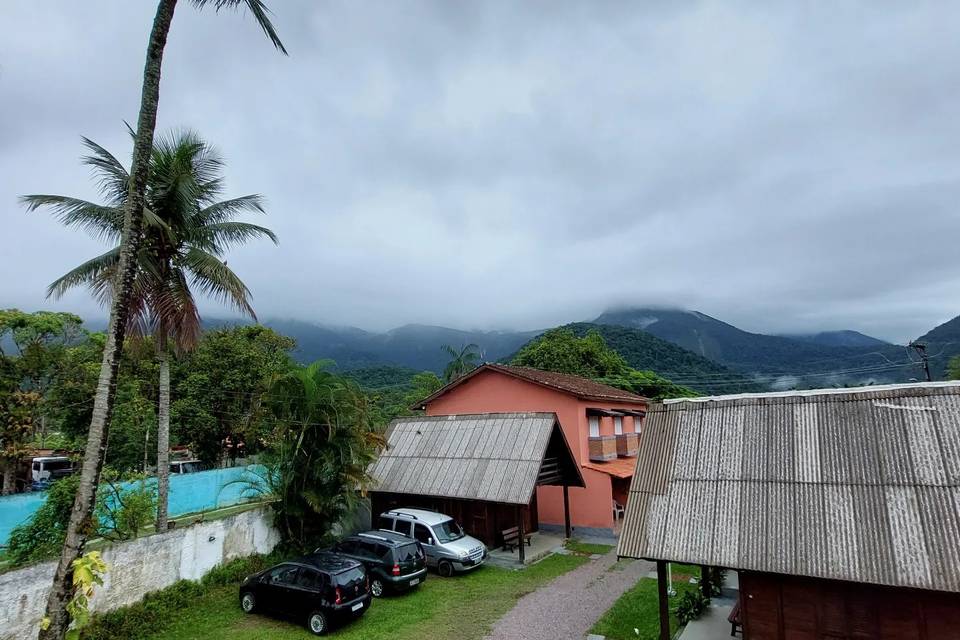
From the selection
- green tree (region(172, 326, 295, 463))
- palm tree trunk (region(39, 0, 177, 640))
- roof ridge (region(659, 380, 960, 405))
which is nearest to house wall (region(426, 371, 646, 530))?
roof ridge (region(659, 380, 960, 405))

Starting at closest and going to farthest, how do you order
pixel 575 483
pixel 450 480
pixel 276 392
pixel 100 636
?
pixel 100 636
pixel 276 392
pixel 450 480
pixel 575 483

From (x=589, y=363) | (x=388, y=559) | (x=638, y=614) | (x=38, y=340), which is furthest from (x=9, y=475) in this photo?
(x=589, y=363)

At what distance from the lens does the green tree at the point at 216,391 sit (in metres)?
33.6

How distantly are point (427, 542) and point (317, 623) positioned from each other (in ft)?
17.4

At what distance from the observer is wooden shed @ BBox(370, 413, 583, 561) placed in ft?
58.5

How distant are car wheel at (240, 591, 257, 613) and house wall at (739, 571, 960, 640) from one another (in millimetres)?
11268

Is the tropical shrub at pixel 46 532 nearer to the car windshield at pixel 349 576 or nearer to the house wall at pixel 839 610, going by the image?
the car windshield at pixel 349 576

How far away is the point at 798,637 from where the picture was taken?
29.3 ft

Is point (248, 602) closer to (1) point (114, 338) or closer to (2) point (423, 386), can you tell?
(1) point (114, 338)

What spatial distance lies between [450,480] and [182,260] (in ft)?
37.7

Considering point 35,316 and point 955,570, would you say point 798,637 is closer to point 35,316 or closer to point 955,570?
point 955,570

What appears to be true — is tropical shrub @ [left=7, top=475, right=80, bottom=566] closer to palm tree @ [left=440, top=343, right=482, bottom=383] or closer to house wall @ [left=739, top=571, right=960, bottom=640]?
house wall @ [left=739, top=571, right=960, bottom=640]

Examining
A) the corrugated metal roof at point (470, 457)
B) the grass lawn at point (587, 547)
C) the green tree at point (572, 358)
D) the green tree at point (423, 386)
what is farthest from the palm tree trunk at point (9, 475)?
the green tree at point (572, 358)

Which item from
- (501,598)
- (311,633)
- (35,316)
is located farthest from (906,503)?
(35,316)
